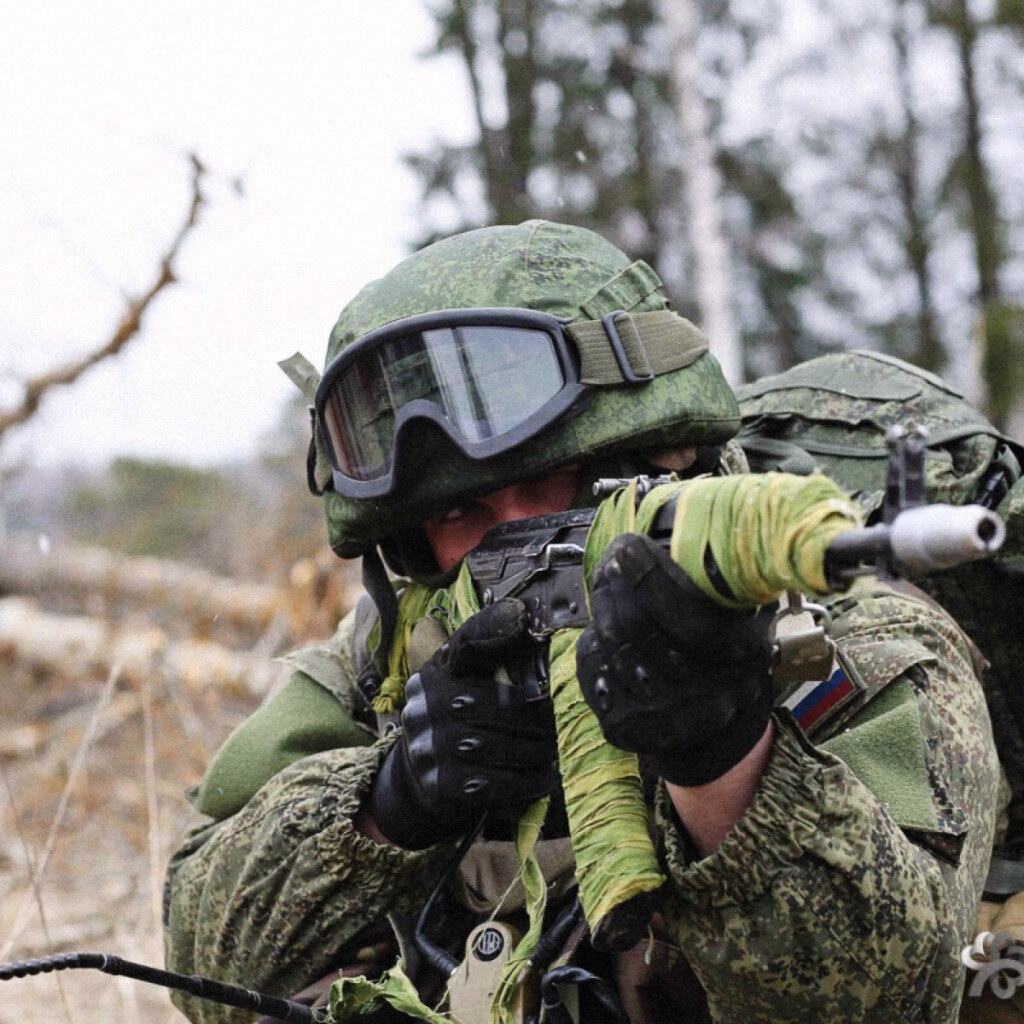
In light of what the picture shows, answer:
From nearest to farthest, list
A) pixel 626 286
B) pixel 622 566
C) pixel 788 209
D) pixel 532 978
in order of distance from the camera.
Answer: pixel 622 566
pixel 532 978
pixel 626 286
pixel 788 209

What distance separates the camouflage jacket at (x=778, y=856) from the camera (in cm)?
149

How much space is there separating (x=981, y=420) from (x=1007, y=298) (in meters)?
11.7

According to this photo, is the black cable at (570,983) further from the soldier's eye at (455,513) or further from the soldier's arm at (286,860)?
the soldier's eye at (455,513)

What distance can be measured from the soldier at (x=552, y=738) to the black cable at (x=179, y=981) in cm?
13

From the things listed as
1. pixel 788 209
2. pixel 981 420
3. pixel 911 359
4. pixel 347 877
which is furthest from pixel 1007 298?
pixel 347 877

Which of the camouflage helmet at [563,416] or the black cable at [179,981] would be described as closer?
the black cable at [179,981]

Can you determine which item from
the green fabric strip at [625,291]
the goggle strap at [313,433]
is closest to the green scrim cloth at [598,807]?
the green fabric strip at [625,291]

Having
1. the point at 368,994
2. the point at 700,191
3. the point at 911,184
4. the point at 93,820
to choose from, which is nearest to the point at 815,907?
the point at 368,994

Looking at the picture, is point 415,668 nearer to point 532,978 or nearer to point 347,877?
point 347,877

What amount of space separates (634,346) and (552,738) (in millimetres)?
698

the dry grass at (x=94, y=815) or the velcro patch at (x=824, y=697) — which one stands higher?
the velcro patch at (x=824, y=697)

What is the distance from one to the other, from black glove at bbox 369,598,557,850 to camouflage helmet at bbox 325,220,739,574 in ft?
1.13

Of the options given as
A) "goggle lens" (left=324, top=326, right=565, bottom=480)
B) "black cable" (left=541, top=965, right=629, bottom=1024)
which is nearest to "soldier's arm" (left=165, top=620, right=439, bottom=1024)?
"black cable" (left=541, top=965, right=629, bottom=1024)

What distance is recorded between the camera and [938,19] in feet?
45.8
